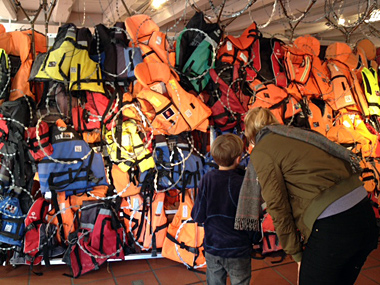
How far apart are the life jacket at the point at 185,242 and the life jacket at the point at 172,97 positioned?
825 millimetres

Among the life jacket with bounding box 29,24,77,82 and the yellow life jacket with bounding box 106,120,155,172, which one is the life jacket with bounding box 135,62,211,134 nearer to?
the yellow life jacket with bounding box 106,120,155,172

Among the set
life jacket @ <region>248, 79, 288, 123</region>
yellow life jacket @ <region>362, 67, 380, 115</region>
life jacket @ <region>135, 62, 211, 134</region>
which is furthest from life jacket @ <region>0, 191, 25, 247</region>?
yellow life jacket @ <region>362, 67, 380, 115</region>

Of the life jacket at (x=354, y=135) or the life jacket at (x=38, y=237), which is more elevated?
the life jacket at (x=354, y=135)

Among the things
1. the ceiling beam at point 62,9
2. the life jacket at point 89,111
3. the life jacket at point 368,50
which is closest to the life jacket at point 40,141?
the life jacket at point 89,111

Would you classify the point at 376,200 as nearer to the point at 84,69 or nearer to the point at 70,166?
the point at 70,166

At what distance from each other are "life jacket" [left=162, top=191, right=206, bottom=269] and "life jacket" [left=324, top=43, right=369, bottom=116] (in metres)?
2.33

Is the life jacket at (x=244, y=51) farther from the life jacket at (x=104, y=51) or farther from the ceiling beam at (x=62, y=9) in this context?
the ceiling beam at (x=62, y=9)

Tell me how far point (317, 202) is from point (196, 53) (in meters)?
2.15

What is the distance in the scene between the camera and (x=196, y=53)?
Result: 3146 millimetres

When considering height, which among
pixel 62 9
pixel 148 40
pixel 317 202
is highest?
pixel 62 9

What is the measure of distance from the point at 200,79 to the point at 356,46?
9.09 ft

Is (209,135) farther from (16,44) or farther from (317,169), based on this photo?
(16,44)

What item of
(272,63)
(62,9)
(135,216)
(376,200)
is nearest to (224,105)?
(272,63)

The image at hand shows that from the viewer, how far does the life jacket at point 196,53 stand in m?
3.14
